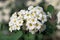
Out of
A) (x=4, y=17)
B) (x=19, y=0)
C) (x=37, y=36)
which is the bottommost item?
(x=37, y=36)

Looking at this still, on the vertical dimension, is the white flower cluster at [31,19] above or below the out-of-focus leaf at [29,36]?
above

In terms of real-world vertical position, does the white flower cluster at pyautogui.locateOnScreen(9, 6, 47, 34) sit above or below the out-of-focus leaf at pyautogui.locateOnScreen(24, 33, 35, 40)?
above

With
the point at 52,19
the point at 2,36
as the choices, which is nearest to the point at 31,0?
the point at 52,19

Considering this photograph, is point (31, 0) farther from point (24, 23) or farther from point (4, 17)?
point (24, 23)

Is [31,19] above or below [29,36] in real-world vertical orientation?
above

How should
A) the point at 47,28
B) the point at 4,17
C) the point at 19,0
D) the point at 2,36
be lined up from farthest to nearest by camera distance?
the point at 19,0 < the point at 4,17 < the point at 47,28 < the point at 2,36

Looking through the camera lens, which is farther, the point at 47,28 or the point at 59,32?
the point at 59,32

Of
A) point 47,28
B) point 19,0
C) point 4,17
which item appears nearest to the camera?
point 47,28

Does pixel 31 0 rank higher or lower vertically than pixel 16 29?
higher
